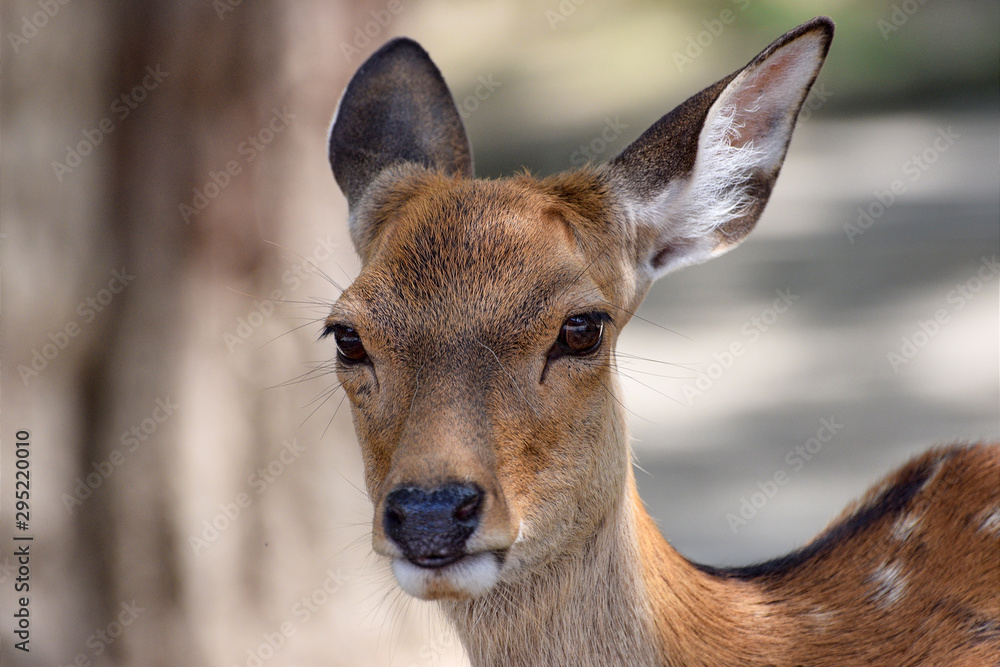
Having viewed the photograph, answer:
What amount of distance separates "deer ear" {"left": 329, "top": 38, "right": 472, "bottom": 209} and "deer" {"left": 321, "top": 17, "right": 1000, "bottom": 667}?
0.26m

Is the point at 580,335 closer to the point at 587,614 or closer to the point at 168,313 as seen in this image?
the point at 587,614

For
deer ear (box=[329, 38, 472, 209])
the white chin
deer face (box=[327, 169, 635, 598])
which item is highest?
deer ear (box=[329, 38, 472, 209])

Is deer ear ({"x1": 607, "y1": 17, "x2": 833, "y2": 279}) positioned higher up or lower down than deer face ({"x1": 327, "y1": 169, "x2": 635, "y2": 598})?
higher up

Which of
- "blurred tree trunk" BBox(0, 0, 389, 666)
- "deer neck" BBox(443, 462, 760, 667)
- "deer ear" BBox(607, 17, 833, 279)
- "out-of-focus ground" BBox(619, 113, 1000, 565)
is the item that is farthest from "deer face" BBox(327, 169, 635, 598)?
"out-of-focus ground" BBox(619, 113, 1000, 565)

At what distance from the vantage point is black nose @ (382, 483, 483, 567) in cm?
270

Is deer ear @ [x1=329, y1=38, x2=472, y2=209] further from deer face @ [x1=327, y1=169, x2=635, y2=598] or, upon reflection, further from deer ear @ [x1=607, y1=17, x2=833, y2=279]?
deer ear @ [x1=607, y1=17, x2=833, y2=279]

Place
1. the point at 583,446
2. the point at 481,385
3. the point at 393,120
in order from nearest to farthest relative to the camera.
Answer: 1. the point at 481,385
2. the point at 583,446
3. the point at 393,120

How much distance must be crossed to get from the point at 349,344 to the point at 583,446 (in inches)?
30.7

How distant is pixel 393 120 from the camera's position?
421cm

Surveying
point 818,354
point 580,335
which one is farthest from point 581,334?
point 818,354

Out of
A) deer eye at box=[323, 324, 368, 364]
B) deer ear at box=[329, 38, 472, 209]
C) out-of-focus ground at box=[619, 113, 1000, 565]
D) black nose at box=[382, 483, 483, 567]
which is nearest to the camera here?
black nose at box=[382, 483, 483, 567]

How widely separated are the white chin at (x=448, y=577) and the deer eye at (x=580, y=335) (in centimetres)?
68

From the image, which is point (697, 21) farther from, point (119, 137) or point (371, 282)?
point (371, 282)

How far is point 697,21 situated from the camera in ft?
49.2
